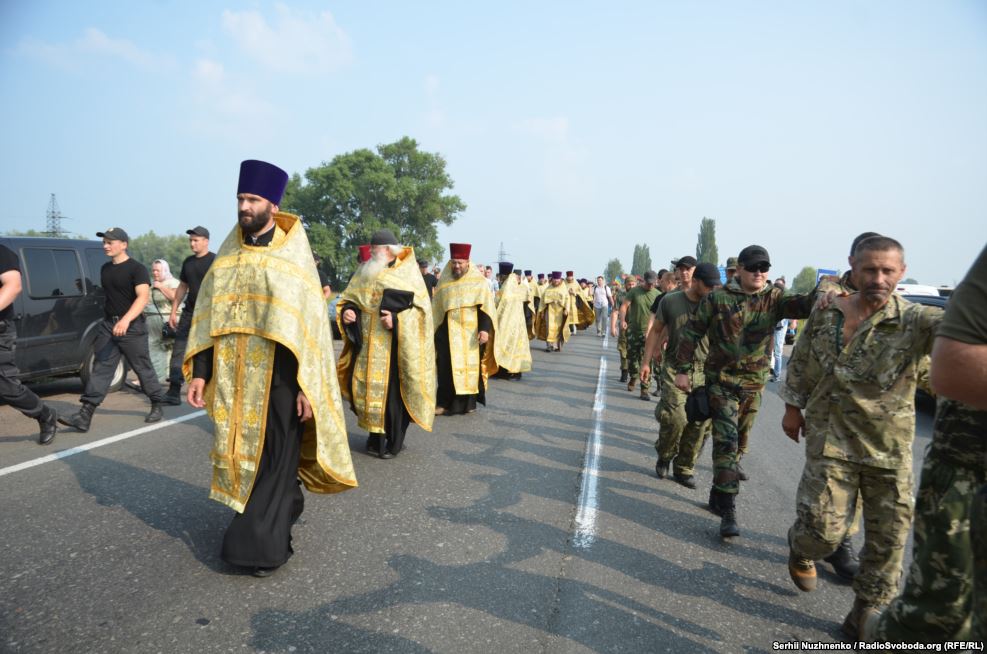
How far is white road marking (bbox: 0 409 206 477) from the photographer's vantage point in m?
5.00

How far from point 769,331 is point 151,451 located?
5.48 metres

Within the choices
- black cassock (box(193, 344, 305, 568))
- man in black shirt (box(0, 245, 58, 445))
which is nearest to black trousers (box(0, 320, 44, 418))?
man in black shirt (box(0, 245, 58, 445))

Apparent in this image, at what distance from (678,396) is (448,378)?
330cm

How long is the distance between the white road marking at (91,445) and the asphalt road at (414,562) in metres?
0.08

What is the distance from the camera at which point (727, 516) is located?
4246 mm

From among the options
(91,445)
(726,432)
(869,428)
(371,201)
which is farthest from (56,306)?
(371,201)

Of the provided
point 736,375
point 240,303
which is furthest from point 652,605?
point 240,303

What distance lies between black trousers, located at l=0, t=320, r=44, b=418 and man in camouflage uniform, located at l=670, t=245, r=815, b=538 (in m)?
6.04

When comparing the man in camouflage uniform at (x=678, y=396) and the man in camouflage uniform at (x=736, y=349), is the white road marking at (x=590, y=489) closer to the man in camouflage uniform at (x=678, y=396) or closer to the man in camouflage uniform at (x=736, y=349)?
the man in camouflage uniform at (x=678, y=396)

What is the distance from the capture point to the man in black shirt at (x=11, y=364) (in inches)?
206

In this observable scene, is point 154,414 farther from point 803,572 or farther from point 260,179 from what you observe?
point 803,572

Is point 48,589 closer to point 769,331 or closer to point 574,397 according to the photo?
point 769,331

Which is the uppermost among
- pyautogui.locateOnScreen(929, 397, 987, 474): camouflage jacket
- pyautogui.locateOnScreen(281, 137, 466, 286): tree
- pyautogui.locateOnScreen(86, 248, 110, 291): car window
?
pyautogui.locateOnScreen(281, 137, 466, 286): tree

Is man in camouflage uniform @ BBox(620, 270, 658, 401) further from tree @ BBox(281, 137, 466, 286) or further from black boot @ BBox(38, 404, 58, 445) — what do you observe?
tree @ BBox(281, 137, 466, 286)
